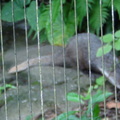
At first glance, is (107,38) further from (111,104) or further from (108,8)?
(108,8)

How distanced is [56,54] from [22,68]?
1.84ft

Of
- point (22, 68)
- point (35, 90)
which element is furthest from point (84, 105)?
point (22, 68)

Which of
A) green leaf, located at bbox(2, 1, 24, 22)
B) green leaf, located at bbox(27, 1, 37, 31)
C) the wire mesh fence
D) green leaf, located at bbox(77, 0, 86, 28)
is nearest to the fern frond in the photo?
the wire mesh fence

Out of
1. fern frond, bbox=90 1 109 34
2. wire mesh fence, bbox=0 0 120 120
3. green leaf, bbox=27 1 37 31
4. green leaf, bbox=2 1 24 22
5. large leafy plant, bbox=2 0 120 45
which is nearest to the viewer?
wire mesh fence, bbox=0 0 120 120

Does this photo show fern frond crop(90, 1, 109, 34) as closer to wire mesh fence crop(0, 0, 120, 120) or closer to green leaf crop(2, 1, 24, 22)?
wire mesh fence crop(0, 0, 120, 120)

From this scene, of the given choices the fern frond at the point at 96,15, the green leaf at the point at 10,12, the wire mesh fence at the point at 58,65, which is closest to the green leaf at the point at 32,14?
the wire mesh fence at the point at 58,65

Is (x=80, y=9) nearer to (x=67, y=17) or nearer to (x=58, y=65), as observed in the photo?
(x=67, y=17)

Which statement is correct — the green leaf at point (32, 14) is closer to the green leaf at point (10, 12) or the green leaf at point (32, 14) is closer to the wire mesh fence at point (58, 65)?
the wire mesh fence at point (58, 65)

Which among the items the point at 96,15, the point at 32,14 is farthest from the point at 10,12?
the point at 96,15

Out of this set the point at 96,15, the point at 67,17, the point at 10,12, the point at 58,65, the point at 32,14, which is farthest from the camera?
the point at 67,17

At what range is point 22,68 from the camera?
16.8 ft

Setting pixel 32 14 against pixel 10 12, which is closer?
pixel 10 12

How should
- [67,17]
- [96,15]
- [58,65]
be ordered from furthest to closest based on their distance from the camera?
1. [67,17]
2. [96,15]
3. [58,65]

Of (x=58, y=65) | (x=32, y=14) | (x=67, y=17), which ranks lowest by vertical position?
(x=58, y=65)
